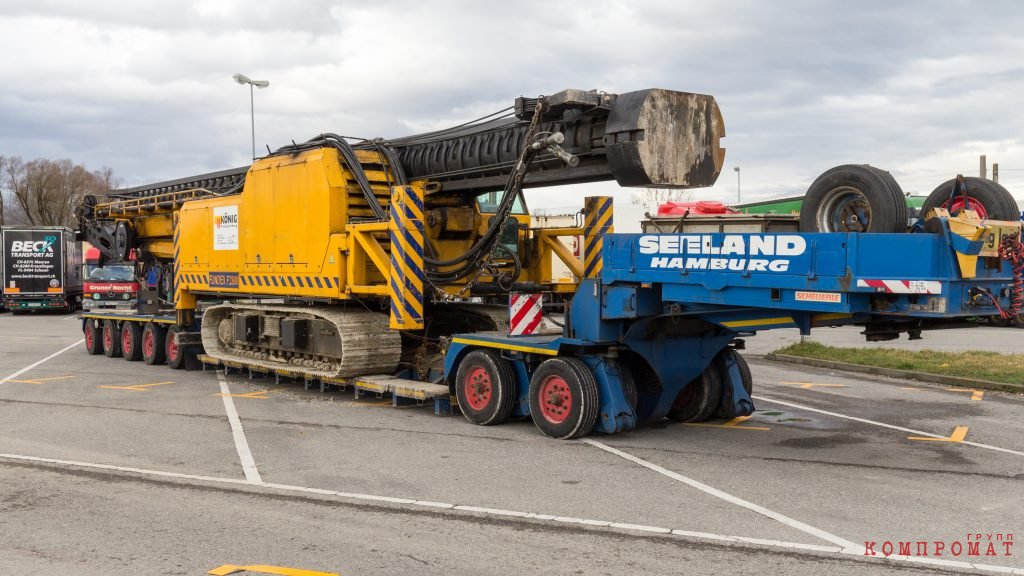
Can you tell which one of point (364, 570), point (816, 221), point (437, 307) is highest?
point (816, 221)

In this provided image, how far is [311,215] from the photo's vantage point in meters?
13.1

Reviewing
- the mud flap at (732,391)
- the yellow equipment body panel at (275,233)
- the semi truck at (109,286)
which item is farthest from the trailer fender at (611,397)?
the semi truck at (109,286)

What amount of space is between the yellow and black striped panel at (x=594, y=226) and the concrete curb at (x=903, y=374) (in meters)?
6.20

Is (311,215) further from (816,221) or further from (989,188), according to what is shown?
(989,188)

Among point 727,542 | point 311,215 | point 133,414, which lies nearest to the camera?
point 727,542

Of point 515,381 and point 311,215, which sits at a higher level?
point 311,215

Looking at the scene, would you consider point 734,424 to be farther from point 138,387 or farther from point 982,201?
point 138,387

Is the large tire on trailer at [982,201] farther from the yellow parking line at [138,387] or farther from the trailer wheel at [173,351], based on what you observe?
the trailer wheel at [173,351]

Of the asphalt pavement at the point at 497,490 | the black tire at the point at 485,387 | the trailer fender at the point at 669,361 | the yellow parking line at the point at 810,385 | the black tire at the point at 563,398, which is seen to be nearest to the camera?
the asphalt pavement at the point at 497,490

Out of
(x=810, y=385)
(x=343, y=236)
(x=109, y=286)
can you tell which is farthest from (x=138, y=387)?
(x=109, y=286)

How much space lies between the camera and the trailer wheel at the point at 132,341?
1833 cm

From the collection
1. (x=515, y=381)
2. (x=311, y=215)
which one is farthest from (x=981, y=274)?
(x=311, y=215)

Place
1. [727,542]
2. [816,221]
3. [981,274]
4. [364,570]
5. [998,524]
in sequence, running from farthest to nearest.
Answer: [816,221] < [981,274] < [998,524] < [727,542] < [364,570]

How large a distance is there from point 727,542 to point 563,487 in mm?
1808
